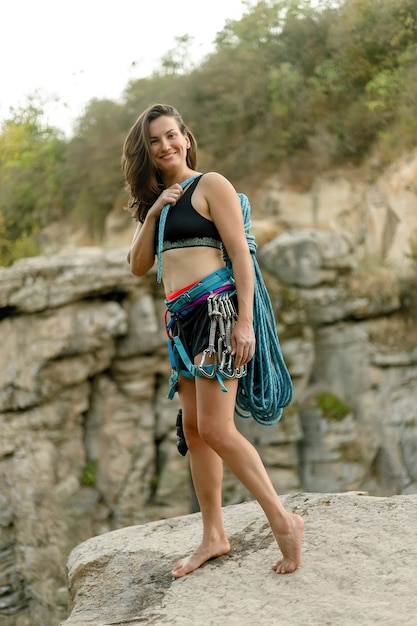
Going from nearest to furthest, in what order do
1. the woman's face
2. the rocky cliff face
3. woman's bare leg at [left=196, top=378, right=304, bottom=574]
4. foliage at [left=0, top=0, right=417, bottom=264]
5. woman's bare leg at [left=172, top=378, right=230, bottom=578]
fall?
1. woman's bare leg at [left=196, top=378, right=304, bottom=574]
2. the woman's face
3. woman's bare leg at [left=172, top=378, right=230, bottom=578]
4. the rocky cliff face
5. foliage at [left=0, top=0, right=417, bottom=264]

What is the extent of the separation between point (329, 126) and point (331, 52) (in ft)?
4.82

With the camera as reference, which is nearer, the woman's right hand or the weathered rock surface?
the weathered rock surface

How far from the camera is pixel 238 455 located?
3.11 metres

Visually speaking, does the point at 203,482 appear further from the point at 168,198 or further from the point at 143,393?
the point at 143,393

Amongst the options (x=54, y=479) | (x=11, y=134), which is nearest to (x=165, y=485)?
(x=54, y=479)

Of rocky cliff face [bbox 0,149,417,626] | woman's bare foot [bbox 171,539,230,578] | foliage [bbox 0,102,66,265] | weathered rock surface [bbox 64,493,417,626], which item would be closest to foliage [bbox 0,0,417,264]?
foliage [bbox 0,102,66,265]

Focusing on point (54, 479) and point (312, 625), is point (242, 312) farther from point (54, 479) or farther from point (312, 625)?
point (54, 479)

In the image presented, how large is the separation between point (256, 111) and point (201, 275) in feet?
42.2

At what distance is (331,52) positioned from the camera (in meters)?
14.8

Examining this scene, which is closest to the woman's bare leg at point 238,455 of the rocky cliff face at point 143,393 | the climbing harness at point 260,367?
the climbing harness at point 260,367

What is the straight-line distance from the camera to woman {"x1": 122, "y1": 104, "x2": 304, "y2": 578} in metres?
3.12

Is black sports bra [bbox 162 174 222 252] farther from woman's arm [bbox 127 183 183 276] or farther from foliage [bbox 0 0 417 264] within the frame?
foliage [bbox 0 0 417 264]

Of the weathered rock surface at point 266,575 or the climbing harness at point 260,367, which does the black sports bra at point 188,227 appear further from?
the weathered rock surface at point 266,575

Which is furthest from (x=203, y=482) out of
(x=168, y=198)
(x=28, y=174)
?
(x=28, y=174)
